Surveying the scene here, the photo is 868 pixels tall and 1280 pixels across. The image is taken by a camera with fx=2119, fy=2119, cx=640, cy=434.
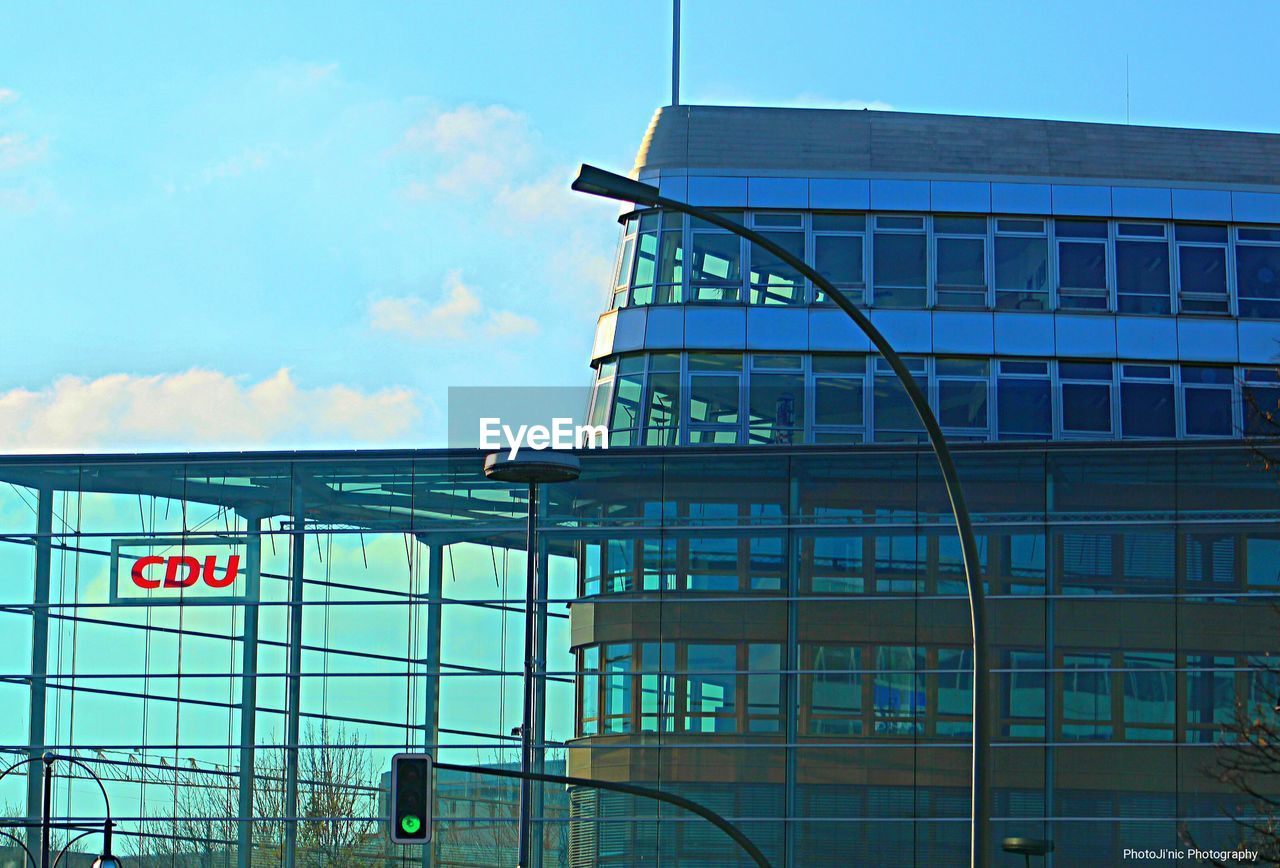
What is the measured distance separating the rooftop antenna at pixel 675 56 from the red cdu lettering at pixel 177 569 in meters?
12.2

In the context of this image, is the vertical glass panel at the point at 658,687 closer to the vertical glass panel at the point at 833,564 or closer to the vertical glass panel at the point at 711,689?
the vertical glass panel at the point at 711,689

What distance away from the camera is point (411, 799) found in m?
20.1

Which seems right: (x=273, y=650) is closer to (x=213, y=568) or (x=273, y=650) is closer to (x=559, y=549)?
(x=213, y=568)

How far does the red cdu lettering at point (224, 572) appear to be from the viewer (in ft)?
120

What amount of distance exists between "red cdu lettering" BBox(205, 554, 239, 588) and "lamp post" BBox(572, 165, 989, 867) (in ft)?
71.1

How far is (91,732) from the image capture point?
118 feet

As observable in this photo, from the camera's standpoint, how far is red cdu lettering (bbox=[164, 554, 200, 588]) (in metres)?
36.6

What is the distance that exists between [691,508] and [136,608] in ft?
32.2

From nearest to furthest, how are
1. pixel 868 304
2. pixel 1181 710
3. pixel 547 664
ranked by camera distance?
pixel 1181 710 < pixel 547 664 < pixel 868 304

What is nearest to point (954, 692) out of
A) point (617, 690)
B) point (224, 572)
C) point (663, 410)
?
point (617, 690)

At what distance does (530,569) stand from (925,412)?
16.2 m

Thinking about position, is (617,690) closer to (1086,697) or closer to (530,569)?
(530,569)

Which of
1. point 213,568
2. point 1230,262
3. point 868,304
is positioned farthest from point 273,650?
point 1230,262

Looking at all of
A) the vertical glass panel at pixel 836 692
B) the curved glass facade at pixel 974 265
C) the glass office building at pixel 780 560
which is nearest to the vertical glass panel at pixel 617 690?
the glass office building at pixel 780 560
